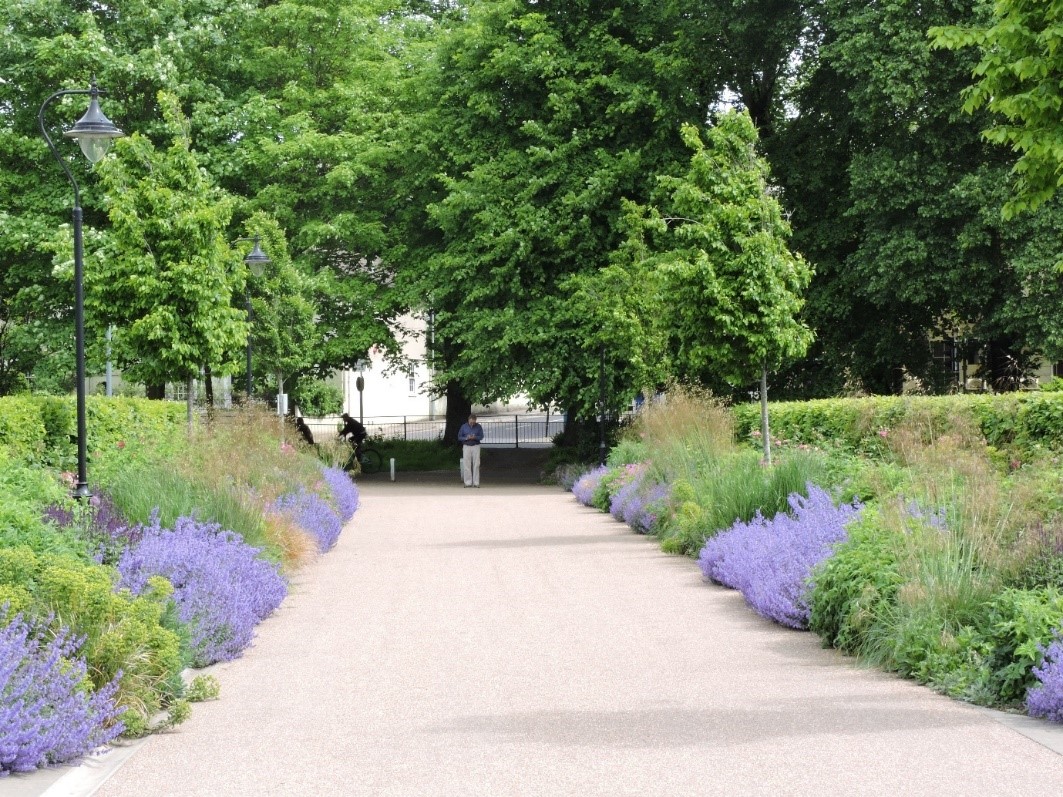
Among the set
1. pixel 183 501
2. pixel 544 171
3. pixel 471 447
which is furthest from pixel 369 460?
pixel 183 501

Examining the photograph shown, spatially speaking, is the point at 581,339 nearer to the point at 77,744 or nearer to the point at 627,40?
the point at 627,40

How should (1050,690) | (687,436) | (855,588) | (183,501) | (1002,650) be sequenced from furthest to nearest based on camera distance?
1. (687,436)
2. (183,501)
3. (855,588)
4. (1002,650)
5. (1050,690)

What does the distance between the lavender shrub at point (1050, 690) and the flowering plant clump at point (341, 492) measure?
46.6 feet

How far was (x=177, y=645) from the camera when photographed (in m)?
7.53

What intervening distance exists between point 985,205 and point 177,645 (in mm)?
22527

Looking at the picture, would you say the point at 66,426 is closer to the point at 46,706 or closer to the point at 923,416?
the point at 923,416

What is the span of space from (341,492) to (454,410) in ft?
65.0

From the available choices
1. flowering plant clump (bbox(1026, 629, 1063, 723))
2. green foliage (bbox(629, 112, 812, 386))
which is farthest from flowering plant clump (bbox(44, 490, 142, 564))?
green foliage (bbox(629, 112, 812, 386))

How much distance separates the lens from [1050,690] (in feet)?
22.0

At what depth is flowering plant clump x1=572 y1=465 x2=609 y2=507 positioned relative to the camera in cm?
2516

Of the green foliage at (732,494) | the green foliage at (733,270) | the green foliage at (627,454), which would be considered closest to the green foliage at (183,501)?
the green foliage at (732,494)

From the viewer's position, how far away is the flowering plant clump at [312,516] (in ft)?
51.4

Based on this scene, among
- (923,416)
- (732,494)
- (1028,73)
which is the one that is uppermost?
(1028,73)

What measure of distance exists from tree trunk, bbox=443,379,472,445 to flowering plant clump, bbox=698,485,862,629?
27267mm
